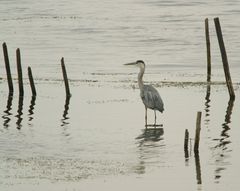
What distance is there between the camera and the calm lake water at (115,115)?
20.1 m

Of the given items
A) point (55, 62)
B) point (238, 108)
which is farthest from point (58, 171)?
point (55, 62)

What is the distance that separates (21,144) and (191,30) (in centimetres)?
3671

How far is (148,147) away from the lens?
23.4 m

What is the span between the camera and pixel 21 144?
77.8 ft

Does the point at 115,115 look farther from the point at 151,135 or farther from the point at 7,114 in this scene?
the point at 7,114

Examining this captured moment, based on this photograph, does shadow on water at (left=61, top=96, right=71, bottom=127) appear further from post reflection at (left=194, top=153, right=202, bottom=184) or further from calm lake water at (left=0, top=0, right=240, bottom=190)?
post reflection at (left=194, top=153, right=202, bottom=184)

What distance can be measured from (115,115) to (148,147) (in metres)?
4.84

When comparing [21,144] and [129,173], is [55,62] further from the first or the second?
[129,173]

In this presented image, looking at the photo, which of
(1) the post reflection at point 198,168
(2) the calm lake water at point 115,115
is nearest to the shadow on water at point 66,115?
(2) the calm lake water at point 115,115

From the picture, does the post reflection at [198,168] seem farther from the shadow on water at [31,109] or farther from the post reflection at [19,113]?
the shadow on water at [31,109]

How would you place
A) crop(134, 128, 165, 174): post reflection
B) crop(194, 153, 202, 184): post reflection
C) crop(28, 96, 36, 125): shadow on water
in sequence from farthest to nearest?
crop(28, 96, 36, 125): shadow on water
crop(134, 128, 165, 174): post reflection
crop(194, 153, 202, 184): post reflection

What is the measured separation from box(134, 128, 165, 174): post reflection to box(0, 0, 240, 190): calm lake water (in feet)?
0.08

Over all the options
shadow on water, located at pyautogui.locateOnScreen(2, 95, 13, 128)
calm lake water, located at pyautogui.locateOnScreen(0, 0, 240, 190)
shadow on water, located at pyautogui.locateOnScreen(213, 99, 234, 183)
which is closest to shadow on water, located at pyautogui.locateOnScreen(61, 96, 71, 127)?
calm lake water, located at pyautogui.locateOnScreen(0, 0, 240, 190)

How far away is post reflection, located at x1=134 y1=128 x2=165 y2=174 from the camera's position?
21212 mm
